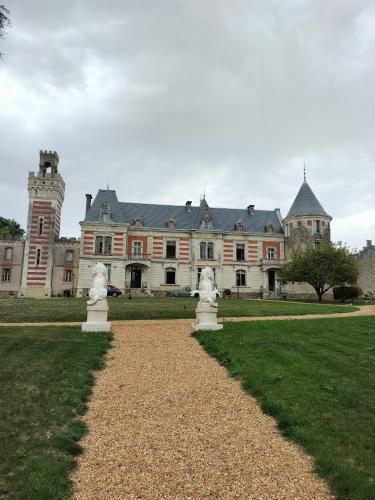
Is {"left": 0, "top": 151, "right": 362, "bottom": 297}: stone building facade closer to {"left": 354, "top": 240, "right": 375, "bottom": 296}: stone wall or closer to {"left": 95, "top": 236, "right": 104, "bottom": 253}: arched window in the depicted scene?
{"left": 95, "top": 236, "right": 104, "bottom": 253}: arched window

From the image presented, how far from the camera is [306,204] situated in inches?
1757

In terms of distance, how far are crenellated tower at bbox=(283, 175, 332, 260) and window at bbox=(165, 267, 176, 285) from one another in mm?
13473

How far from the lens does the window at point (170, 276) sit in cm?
4375

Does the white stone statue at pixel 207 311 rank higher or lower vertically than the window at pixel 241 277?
lower

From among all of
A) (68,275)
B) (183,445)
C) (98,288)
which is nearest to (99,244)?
(68,275)

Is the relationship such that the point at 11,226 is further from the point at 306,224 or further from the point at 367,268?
the point at 367,268

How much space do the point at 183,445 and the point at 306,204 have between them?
42.7 meters

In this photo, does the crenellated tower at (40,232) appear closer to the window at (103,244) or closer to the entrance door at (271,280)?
the window at (103,244)

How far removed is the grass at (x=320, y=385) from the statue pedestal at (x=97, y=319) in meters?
3.32

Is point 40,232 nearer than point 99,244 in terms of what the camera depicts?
No

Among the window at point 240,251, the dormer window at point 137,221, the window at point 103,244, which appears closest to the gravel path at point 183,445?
the window at point 103,244

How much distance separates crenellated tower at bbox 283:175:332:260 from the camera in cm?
4353

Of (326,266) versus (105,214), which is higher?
(105,214)

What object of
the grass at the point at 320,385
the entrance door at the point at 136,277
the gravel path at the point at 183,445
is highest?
the entrance door at the point at 136,277
